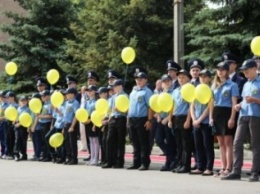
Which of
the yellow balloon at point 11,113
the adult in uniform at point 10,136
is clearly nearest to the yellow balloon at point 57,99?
the yellow balloon at point 11,113

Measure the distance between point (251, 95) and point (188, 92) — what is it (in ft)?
4.33

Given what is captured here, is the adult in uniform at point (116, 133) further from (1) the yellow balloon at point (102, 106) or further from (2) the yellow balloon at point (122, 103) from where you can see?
(2) the yellow balloon at point (122, 103)

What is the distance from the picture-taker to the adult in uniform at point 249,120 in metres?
10.0

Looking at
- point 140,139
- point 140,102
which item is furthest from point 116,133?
point 140,102

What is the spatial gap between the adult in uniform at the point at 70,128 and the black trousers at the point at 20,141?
165 cm

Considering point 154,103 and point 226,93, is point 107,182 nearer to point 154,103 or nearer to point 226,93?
point 154,103

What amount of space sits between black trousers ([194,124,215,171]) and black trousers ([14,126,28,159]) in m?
5.29

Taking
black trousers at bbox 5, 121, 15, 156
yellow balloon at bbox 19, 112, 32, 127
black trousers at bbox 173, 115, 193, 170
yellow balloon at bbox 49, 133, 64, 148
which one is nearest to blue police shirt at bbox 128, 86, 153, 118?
black trousers at bbox 173, 115, 193, 170

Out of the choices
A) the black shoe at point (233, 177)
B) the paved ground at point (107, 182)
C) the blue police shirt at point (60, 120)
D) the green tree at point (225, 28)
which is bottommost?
the paved ground at point (107, 182)

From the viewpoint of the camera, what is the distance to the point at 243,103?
10219 mm

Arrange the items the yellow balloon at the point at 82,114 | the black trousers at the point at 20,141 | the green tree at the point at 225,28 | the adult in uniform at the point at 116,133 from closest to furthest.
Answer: the adult in uniform at the point at 116,133, the yellow balloon at the point at 82,114, the black trousers at the point at 20,141, the green tree at the point at 225,28

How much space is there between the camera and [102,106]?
41.8 feet

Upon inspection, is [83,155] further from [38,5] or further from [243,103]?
[38,5]

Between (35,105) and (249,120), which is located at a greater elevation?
(35,105)
